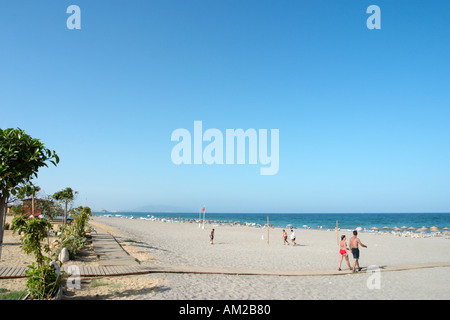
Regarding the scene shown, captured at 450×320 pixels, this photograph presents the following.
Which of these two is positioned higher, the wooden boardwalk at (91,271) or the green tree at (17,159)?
the green tree at (17,159)

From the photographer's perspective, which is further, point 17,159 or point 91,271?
point 91,271

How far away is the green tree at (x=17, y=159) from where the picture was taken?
200 inches

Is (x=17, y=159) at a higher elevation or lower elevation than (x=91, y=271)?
higher

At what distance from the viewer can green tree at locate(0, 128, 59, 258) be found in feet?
16.7

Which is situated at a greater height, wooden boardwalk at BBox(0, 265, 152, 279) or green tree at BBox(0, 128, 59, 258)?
green tree at BBox(0, 128, 59, 258)

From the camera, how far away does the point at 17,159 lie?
526 centimetres

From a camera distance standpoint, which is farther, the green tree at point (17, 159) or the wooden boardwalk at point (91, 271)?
the wooden boardwalk at point (91, 271)

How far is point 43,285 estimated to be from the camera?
20.4 ft

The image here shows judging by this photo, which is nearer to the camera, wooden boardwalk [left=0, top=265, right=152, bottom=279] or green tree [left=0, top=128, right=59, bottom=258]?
green tree [left=0, top=128, right=59, bottom=258]
